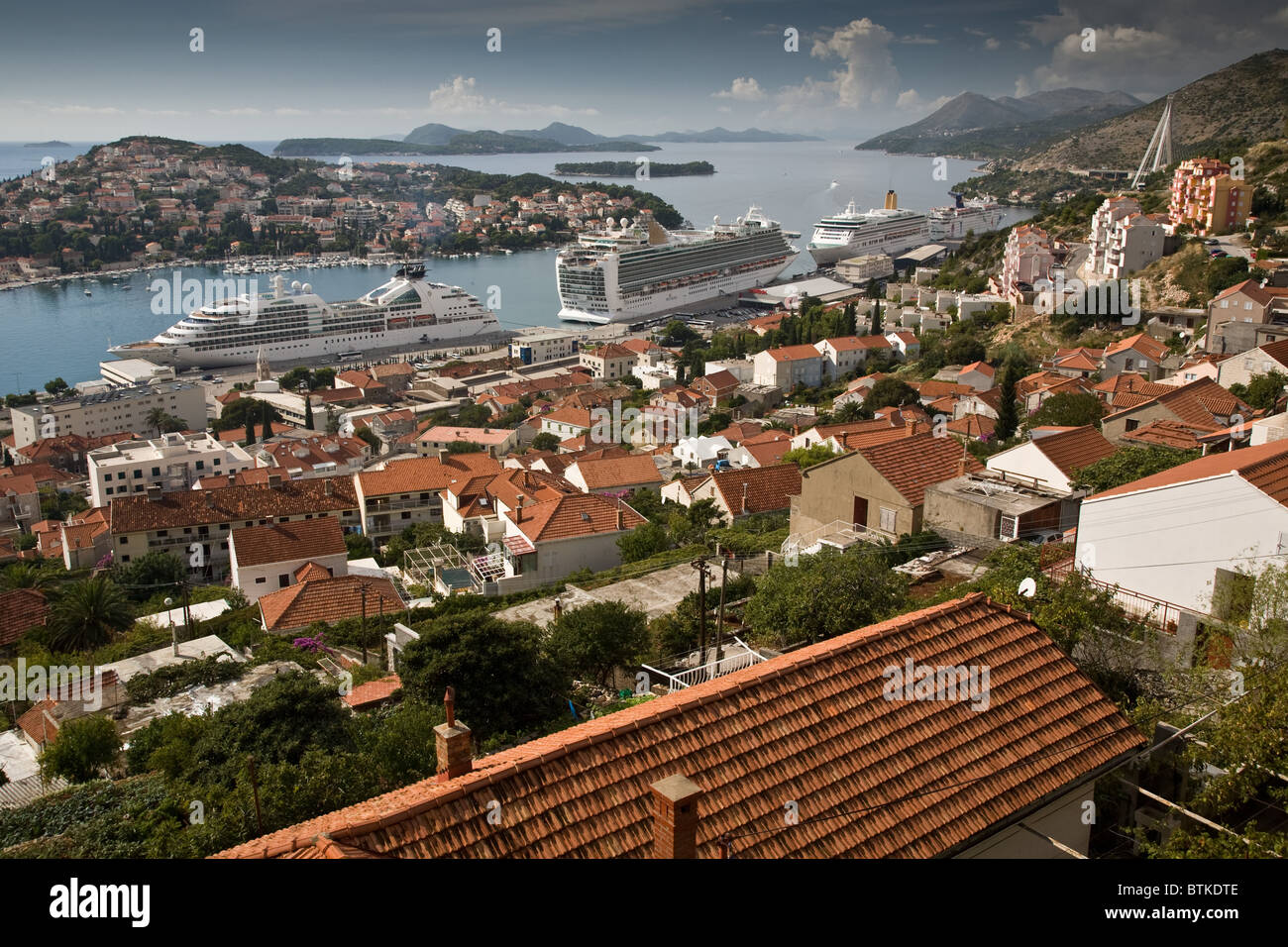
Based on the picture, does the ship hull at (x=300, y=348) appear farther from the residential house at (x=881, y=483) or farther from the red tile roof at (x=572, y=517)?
the residential house at (x=881, y=483)

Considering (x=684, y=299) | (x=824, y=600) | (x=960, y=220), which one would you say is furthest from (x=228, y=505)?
(x=960, y=220)

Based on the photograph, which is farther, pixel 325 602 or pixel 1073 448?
pixel 325 602

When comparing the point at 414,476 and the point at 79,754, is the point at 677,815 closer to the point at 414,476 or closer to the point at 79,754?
the point at 79,754

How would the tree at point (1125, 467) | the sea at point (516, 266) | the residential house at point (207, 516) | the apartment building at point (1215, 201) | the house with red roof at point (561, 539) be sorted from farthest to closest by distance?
1. the sea at point (516, 266)
2. the apartment building at point (1215, 201)
3. the residential house at point (207, 516)
4. the house with red roof at point (561, 539)
5. the tree at point (1125, 467)

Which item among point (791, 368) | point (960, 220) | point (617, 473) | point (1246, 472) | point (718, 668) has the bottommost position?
point (617, 473)

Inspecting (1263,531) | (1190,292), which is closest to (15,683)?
(1263,531)

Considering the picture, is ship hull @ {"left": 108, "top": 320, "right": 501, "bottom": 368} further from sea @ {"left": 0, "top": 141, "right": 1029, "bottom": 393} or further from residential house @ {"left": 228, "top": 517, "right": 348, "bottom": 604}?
residential house @ {"left": 228, "top": 517, "right": 348, "bottom": 604}

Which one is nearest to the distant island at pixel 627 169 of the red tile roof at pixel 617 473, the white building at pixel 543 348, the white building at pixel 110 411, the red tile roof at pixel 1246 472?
the white building at pixel 543 348

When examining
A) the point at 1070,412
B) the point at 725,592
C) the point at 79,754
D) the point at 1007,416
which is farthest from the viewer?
the point at 1007,416
